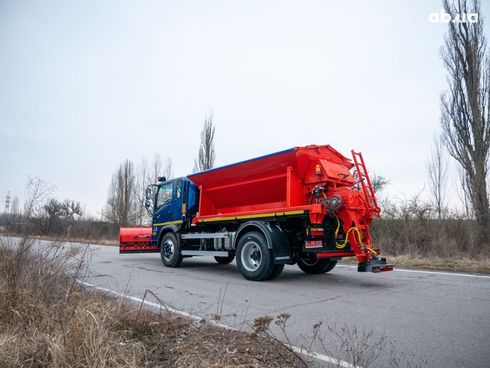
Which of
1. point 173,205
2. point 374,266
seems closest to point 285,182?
point 374,266

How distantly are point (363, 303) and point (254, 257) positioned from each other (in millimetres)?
2992

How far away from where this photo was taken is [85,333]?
2.63 m

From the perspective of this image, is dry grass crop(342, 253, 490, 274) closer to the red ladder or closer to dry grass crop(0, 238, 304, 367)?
the red ladder

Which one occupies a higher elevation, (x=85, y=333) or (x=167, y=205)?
(x=167, y=205)

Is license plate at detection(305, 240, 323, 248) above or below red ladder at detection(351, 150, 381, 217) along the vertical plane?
below

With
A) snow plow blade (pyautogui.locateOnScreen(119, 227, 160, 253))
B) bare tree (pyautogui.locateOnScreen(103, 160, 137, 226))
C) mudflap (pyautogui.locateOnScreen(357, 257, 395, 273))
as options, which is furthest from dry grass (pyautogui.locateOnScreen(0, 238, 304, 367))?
bare tree (pyautogui.locateOnScreen(103, 160, 137, 226))

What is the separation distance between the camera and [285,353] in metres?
2.98

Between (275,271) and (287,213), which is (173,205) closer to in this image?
(275,271)

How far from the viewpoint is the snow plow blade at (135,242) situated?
37.6ft

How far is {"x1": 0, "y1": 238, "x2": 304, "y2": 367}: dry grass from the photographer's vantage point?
252cm

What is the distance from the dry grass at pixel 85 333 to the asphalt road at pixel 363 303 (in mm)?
542

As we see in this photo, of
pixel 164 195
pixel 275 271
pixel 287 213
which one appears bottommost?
pixel 275 271

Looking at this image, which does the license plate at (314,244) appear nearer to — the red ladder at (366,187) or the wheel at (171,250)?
the red ladder at (366,187)

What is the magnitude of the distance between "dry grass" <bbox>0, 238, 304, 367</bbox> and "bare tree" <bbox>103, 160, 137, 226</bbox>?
29.6 m
